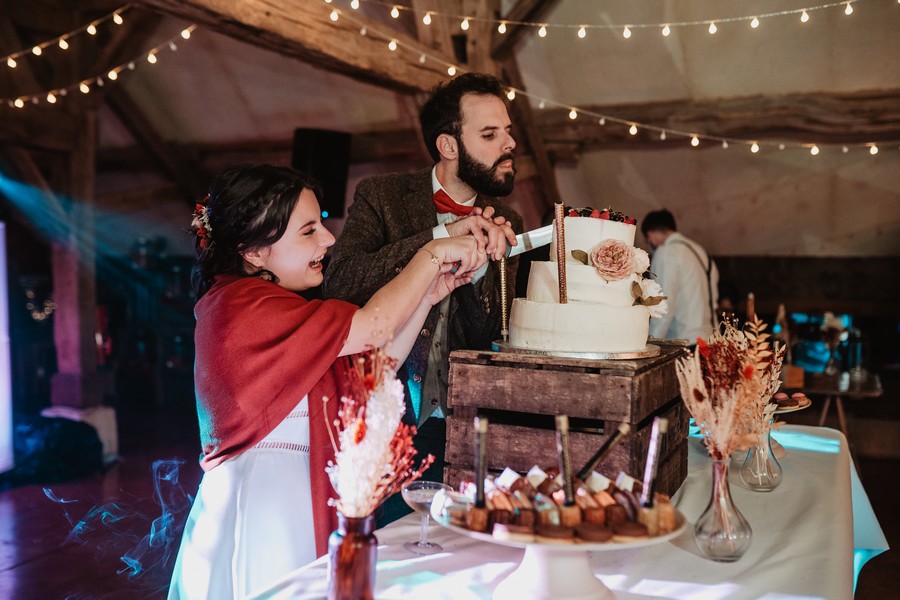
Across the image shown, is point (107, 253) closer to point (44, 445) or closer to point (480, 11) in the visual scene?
point (44, 445)

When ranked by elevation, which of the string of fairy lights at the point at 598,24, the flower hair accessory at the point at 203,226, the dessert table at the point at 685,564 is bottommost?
the dessert table at the point at 685,564

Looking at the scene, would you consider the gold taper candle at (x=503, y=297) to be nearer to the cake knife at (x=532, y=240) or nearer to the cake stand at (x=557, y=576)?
the cake knife at (x=532, y=240)

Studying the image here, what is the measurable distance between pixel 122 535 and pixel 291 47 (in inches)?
110

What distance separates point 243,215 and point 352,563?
923 millimetres

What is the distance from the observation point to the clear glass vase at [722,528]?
4.92 feet

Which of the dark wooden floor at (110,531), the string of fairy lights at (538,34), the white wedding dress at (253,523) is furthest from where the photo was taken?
the string of fairy lights at (538,34)

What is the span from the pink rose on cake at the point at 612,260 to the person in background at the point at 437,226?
48 cm

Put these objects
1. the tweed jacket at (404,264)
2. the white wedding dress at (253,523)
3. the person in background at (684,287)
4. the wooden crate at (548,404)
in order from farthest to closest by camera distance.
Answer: the person in background at (684,287)
the tweed jacket at (404,264)
the white wedding dress at (253,523)
the wooden crate at (548,404)

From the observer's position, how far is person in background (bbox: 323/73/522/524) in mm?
2234

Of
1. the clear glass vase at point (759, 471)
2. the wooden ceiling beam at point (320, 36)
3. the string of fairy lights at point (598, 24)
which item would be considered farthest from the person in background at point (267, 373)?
the string of fairy lights at point (598, 24)

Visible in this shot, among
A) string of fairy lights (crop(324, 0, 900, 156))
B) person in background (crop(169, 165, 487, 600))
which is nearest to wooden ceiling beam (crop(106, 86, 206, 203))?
string of fairy lights (crop(324, 0, 900, 156))

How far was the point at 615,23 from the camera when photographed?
6.17m

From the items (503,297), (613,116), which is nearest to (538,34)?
(613,116)

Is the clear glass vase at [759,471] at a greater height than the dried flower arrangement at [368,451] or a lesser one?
lesser
